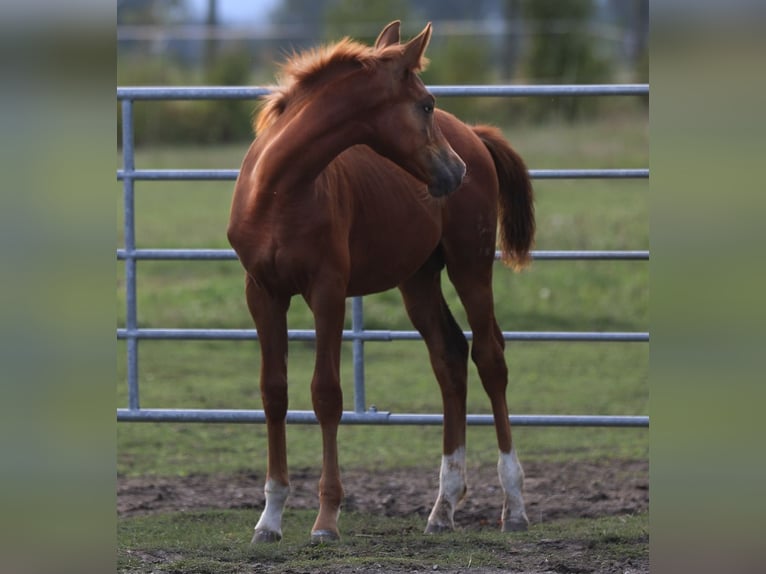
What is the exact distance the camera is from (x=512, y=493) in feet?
15.4

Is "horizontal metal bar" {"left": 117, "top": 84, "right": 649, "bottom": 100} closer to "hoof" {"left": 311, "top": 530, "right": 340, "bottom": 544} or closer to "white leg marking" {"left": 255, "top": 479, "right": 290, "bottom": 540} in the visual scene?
"white leg marking" {"left": 255, "top": 479, "right": 290, "bottom": 540}

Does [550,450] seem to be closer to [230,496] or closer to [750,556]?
[230,496]

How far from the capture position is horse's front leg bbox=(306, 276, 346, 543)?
4062mm

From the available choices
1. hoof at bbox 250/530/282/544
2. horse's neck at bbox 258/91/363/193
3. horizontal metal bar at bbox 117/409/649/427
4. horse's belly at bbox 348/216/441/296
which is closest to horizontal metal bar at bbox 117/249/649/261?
horizontal metal bar at bbox 117/409/649/427

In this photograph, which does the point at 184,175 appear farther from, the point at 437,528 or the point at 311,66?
the point at 437,528

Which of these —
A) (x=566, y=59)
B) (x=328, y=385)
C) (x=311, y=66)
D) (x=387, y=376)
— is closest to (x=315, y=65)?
(x=311, y=66)

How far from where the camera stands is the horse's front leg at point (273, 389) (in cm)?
419

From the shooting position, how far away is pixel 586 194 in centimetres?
1558

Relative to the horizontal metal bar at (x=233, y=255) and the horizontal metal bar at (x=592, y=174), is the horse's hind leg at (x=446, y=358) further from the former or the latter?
the horizontal metal bar at (x=592, y=174)

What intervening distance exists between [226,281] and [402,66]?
621 cm

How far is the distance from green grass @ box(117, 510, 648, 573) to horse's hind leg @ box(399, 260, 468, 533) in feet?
0.83

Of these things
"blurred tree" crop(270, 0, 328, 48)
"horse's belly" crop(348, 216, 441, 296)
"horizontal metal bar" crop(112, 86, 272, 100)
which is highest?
"blurred tree" crop(270, 0, 328, 48)

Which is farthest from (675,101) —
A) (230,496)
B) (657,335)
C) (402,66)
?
(230,496)

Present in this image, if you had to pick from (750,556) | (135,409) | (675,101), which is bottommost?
(135,409)
